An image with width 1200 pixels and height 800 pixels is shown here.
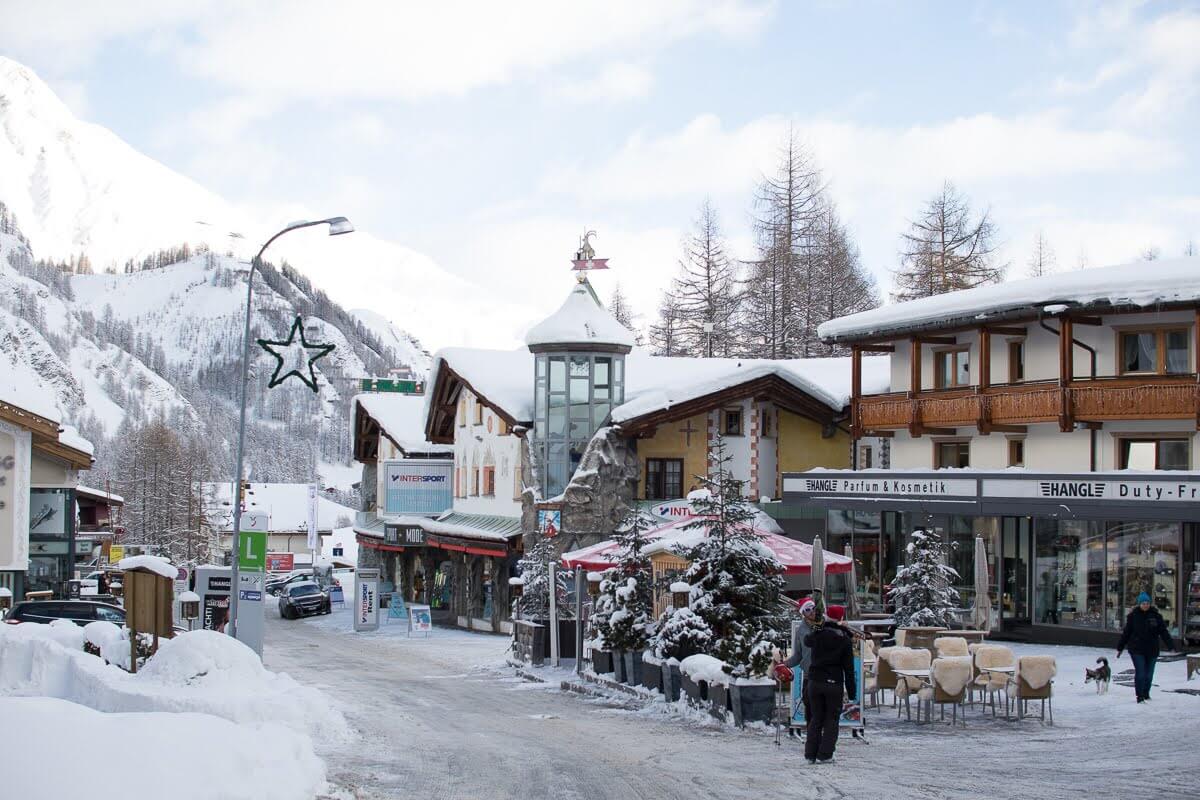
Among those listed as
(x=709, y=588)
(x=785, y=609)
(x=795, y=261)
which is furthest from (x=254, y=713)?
(x=795, y=261)

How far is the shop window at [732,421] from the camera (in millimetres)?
40969

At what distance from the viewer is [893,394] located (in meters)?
37.7

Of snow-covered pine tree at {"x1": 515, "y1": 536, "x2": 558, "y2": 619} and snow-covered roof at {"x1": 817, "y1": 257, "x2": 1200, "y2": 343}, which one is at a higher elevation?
snow-covered roof at {"x1": 817, "y1": 257, "x2": 1200, "y2": 343}

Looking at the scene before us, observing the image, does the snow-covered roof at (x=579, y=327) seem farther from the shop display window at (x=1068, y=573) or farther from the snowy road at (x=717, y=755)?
the snowy road at (x=717, y=755)

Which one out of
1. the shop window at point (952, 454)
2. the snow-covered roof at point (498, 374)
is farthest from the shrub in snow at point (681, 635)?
the snow-covered roof at point (498, 374)

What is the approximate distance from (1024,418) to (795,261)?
122 feet

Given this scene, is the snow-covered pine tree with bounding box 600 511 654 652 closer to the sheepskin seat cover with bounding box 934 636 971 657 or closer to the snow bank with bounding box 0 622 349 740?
the sheepskin seat cover with bounding box 934 636 971 657

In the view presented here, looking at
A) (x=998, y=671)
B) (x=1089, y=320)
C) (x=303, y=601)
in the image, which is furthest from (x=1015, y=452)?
(x=303, y=601)

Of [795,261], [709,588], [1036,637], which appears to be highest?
[795,261]

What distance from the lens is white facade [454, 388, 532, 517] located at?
44.6 m

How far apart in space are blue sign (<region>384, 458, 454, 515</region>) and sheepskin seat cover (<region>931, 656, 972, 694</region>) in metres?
33.9

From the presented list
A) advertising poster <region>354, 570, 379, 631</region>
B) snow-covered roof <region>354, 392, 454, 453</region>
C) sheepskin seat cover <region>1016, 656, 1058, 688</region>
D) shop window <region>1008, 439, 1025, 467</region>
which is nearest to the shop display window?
shop window <region>1008, 439, 1025, 467</region>

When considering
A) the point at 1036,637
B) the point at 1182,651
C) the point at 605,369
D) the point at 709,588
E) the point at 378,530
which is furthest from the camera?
the point at 378,530

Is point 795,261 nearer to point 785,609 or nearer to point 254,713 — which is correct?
point 785,609
